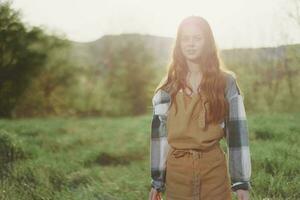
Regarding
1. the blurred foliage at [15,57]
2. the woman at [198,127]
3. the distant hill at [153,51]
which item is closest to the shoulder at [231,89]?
the woman at [198,127]

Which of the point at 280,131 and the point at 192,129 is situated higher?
the point at 192,129

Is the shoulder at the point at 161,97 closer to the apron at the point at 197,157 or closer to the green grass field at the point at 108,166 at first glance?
the apron at the point at 197,157

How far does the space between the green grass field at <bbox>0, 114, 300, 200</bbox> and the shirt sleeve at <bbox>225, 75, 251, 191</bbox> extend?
2605 mm

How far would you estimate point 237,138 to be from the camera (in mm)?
2865

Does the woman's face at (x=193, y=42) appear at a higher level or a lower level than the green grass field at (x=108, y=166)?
higher

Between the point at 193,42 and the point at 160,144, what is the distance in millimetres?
568

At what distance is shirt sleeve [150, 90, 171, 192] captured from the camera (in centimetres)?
297

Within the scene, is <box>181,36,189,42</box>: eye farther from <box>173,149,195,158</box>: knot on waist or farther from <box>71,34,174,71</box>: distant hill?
<box>71,34,174,71</box>: distant hill

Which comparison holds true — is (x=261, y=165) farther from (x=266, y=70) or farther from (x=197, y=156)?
(x=266, y=70)

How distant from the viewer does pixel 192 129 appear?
2.81m

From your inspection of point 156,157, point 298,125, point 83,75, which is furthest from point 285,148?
point 83,75

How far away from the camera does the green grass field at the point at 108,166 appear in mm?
6129

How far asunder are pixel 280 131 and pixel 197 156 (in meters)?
8.20

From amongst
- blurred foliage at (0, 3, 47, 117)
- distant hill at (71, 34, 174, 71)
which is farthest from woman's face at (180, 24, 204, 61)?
distant hill at (71, 34, 174, 71)
